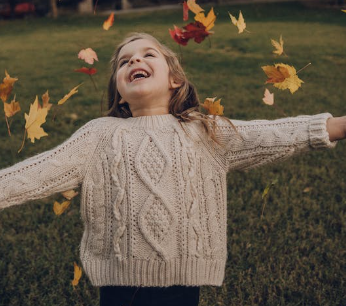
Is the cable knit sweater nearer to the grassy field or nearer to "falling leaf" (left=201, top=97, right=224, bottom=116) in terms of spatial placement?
"falling leaf" (left=201, top=97, right=224, bottom=116)

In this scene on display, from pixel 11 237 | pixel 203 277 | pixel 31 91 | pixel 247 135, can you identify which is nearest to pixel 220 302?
pixel 203 277

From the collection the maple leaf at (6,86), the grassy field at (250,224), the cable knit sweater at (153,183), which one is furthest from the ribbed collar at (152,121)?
the maple leaf at (6,86)

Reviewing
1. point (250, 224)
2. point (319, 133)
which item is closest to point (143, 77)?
point (319, 133)

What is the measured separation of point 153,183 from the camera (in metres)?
1.62

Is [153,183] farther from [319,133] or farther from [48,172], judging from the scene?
[319,133]

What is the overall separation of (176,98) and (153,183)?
40cm

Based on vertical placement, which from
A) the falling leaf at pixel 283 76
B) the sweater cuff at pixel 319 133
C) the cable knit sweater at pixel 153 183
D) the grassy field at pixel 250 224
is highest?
the falling leaf at pixel 283 76

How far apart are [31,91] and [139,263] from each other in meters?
5.61

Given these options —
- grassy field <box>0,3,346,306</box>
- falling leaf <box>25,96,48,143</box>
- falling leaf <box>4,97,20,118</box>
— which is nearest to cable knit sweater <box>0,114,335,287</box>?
falling leaf <box>25,96,48,143</box>

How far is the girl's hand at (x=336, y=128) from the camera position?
5.34ft

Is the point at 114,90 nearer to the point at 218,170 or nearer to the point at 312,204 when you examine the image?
the point at 218,170

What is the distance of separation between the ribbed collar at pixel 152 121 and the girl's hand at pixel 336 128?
57 cm

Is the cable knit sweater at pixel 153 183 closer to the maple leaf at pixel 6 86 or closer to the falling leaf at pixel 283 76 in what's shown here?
the falling leaf at pixel 283 76

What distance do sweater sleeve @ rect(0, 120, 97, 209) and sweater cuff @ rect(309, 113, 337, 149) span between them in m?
0.80
